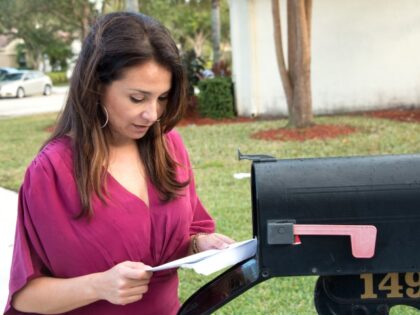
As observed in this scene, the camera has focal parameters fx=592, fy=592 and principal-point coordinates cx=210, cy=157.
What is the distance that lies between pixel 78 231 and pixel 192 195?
432 mm

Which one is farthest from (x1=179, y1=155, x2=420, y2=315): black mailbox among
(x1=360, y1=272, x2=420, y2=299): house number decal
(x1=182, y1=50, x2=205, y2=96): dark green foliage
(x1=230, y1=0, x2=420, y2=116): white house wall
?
(x1=182, y1=50, x2=205, y2=96): dark green foliage

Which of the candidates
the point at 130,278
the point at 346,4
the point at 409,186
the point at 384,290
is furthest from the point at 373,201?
the point at 346,4

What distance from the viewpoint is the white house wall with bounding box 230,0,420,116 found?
12.1 m

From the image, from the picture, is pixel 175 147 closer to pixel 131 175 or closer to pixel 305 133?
pixel 131 175

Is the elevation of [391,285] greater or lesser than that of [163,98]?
lesser

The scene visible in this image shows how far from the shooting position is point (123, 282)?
4.32ft

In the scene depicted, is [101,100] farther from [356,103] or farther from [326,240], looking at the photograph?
[356,103]

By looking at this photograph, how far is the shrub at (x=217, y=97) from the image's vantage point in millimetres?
12805

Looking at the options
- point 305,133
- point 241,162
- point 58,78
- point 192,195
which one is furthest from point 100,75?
point 58,78

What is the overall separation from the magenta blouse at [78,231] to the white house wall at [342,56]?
11282mm

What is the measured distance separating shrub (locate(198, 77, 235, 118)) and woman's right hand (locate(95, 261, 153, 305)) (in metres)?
11.5

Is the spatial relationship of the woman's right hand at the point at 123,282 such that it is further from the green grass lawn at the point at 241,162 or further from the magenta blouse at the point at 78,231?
the green grass lawn at the point at 241,162

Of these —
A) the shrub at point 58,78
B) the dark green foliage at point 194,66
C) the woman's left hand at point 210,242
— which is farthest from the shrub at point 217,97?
the shrub at point 58,78

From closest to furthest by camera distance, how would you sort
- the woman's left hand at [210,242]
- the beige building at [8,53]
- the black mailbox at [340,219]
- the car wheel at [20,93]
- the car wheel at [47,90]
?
the black mailbox at [340,219], the woman's left hand at [210,242], the car wheel at [20,93], the car wheel at [47,90], the beige building at [8,53]
